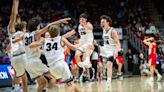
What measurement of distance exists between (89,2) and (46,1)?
322 centimetres

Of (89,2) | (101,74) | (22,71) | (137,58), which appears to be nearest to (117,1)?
(89,2)

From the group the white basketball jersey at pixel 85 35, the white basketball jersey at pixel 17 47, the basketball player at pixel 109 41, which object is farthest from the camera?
the white basketball jersey at pixel 85 35

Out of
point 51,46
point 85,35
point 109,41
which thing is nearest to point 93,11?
point 85,35

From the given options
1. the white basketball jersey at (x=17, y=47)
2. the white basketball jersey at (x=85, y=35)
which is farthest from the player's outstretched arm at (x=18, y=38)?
the white basketball jersey at (x=85, y=35)

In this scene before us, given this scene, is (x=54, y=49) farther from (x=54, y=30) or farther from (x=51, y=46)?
(x=54, y=30)

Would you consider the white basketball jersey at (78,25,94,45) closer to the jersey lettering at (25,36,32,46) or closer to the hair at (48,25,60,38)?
the jersey lettering at (25,36,32,46)

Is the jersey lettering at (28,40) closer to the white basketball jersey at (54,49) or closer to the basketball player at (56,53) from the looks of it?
the basketball player at (56,53)

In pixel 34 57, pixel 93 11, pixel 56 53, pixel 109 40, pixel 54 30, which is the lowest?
pixel 34 57

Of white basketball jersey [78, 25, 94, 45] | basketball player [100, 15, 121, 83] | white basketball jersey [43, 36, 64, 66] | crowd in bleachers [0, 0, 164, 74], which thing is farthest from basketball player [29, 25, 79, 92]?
crowd in bleachers [0, 0, 164, 74]

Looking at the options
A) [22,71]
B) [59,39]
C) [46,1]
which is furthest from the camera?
[46,1]

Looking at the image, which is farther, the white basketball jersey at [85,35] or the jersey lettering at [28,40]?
the white basketball jersey at [85,35]

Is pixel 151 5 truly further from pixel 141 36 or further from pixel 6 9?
pixel 6 9

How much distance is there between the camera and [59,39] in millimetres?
9594

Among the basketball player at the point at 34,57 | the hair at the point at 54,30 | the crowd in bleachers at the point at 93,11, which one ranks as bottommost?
the basketball player at the point at 34,57
